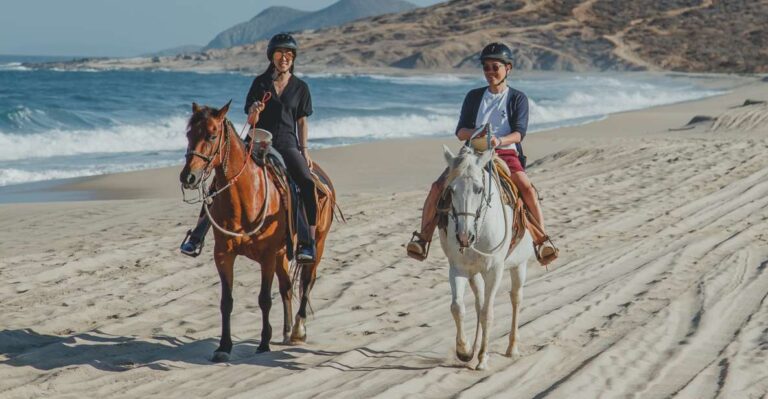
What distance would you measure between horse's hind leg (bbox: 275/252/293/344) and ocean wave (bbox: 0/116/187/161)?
17.6 metres

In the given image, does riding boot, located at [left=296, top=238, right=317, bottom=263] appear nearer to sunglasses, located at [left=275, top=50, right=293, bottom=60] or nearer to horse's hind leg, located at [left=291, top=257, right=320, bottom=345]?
horse's hind leg, located at [left=291, top=257, right=320, bottom=345]

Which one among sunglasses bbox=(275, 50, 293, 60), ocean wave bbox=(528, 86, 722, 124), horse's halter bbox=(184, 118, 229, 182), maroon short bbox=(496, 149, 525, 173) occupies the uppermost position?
sunglasses bbox=(275, 50, 293, 60)

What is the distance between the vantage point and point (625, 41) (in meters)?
101

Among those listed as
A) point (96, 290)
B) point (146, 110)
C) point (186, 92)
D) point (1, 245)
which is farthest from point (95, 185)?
point (186, 92)

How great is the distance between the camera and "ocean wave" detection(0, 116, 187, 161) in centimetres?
2587

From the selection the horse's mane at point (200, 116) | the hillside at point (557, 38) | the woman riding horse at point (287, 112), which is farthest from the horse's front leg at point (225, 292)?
the hillside at point (557, 38)

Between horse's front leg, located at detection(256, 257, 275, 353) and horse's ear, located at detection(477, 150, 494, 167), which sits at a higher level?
horse's ear, located at detection(477, 150, 494, 167)

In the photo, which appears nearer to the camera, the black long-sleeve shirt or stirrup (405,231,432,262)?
stirrup (405,231,432,262)

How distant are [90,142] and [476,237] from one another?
76.7ft

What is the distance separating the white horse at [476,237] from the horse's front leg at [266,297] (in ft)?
4.52

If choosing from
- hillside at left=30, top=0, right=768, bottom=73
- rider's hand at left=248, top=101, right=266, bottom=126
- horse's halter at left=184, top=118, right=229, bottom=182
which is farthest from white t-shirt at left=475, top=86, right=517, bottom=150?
hillside at left=30, top=0, right=768, bottom=73

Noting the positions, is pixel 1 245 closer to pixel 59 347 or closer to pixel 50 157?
pixel 59 347

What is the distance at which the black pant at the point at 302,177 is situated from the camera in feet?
24.8

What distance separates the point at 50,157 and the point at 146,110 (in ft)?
42.3
